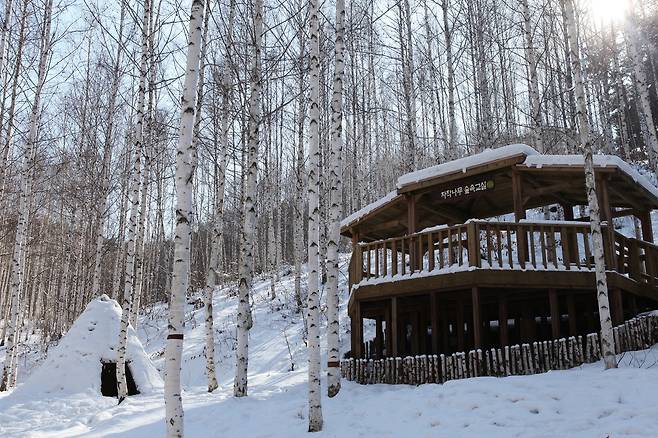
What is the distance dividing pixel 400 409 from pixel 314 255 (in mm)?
2879

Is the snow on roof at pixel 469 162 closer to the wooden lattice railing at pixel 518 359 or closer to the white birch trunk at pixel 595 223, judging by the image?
the white birch trunk at pixel 595 223

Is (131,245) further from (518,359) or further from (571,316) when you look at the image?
(571,316)

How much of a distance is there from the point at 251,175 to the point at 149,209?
19.1 m

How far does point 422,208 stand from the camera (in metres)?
14.9

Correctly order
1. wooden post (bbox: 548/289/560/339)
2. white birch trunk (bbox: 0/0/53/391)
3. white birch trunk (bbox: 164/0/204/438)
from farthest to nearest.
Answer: white birch trunk (bbox: 0/0/53/391) → wooden post (bbox: 548/289/560/339) → white birch trunk (bbox: 164/0/204/438)

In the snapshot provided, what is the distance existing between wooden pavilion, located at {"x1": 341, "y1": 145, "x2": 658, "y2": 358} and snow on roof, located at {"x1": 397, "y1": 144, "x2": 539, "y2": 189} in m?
0.02

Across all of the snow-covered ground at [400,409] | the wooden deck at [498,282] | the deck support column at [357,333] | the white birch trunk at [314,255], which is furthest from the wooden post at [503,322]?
the white birch trunk at [314,255]

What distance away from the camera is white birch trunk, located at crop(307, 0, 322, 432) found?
802 centimetres

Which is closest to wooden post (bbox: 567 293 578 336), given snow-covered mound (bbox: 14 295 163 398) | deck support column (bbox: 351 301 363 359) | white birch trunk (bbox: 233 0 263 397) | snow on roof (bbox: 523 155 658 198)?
snow on roof (bbox: 523 155 658 198)

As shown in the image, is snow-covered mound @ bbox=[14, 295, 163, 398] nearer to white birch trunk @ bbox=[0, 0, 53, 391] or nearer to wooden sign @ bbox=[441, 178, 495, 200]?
white birch trunk @ bbox=[0, 0, 53, 391]

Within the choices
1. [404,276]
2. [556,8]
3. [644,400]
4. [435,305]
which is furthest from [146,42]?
[556,8]

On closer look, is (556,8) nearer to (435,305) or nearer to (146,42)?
(435,305)

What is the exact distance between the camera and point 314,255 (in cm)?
855

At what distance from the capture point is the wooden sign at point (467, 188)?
11922mm
